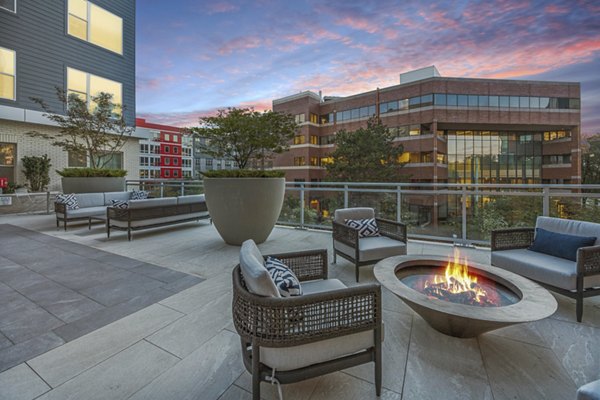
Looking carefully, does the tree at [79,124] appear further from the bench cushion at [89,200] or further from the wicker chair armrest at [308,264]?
the wicker chair armrest at [308,264]

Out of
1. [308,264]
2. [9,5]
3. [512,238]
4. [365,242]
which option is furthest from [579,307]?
[9,5]

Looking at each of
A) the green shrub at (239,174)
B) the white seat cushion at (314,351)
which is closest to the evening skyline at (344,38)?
the green shrub at (239,174)

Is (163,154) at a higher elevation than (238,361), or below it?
higher

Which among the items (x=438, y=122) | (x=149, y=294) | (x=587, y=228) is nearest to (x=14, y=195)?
(x=149, y=294)

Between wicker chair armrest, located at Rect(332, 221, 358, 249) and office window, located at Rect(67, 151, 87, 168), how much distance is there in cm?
1076

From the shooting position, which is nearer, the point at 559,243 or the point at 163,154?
the point at 559,243

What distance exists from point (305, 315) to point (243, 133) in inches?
164

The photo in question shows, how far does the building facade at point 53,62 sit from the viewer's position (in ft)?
28.7

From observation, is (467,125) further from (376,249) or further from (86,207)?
(86,207)

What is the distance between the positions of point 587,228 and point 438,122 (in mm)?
24867

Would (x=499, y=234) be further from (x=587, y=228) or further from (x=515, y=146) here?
(x=515, y=146)

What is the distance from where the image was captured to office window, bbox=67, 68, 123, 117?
10.1 metres

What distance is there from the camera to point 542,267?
2.61 m

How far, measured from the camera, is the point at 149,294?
285 cm
